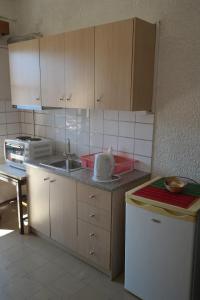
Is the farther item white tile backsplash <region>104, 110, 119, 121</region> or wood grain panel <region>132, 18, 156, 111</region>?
white tile backsplash <region>104, 110, 119, 121</region>

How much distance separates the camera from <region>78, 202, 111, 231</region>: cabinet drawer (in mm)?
2137

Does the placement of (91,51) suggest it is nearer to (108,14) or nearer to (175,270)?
(108,14)

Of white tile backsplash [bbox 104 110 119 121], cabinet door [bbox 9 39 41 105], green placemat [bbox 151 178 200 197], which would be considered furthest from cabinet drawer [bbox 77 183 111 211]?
cabinet door [bbox 9 39 41 105]

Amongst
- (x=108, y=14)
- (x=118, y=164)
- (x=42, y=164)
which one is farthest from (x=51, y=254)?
(x=108, y=14)

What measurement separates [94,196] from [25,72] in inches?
63.4

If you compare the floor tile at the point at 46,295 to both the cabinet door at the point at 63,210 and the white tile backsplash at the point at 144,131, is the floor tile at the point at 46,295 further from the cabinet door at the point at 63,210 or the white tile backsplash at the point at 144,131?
the white tile backsplash at the point at 144,131

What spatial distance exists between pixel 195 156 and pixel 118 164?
68cm

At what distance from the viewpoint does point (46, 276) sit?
2260 millimetres

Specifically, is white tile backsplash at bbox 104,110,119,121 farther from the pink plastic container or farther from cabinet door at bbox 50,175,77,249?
cabinet door at bbox 50,175,77,249

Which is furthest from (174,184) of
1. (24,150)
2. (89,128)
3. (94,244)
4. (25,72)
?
(25,72)

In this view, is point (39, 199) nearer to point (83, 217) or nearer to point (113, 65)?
point (83, 217)

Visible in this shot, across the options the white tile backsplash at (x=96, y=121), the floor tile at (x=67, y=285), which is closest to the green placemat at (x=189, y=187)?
the white tile backsplash at (x=96, y=121)

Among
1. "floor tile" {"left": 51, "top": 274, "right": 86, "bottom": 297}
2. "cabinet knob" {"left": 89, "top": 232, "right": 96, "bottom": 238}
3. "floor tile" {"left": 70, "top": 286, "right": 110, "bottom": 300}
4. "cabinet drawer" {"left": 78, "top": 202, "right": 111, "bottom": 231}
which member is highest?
"cabinet drawer" {"left": 78, "top": 202, "right": 111, "bottom": 231}

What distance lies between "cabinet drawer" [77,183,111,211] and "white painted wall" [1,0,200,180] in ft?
1.93
